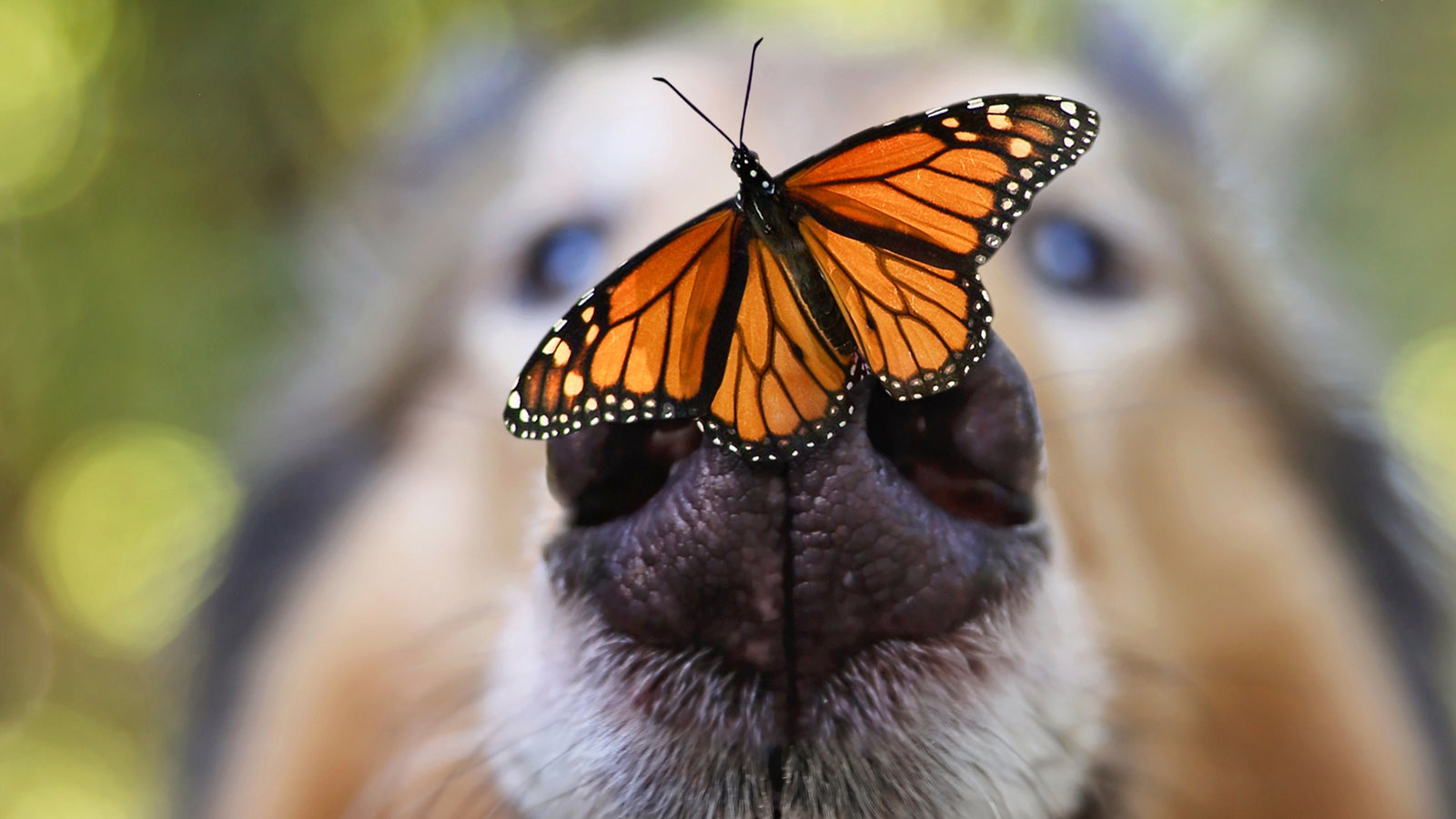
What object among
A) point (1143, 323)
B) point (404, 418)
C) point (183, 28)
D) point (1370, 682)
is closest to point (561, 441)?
point (404, 418)

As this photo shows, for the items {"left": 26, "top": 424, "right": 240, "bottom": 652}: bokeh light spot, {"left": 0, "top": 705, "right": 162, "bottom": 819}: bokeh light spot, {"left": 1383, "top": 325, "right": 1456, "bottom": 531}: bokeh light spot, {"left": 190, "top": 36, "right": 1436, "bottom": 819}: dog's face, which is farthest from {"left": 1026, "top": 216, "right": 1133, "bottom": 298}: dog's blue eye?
{"left": 0, "top": 705, "right": 162, "bottom": 819}: bokeh light spot

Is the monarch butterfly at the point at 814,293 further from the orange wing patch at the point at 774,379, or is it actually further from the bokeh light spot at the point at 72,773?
the bokeh light spot at the point at 72,773

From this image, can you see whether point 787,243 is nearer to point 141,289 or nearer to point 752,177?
point 752,177

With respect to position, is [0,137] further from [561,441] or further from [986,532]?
[986,532]

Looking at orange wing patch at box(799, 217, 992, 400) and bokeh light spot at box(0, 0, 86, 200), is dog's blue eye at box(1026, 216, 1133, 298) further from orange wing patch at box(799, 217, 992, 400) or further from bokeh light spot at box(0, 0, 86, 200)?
bokeh light spot at box(0, 0, 86, 200)

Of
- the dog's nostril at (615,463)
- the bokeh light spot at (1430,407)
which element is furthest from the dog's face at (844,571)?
the bokeh light spot at (1430,407)
